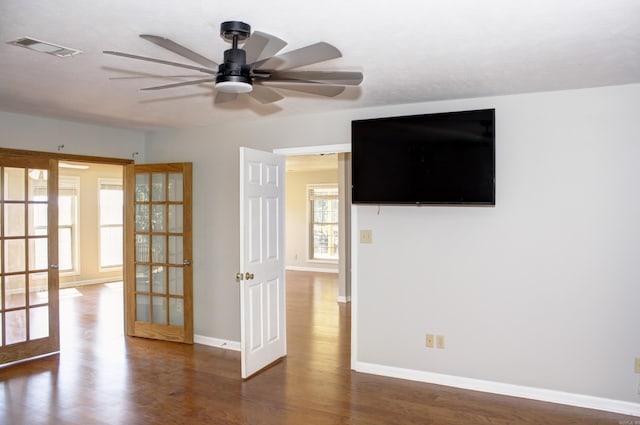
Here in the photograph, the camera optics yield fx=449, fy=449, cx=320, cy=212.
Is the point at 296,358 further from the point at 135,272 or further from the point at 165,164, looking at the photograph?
the point at 165,164

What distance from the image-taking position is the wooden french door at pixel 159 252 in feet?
16.8

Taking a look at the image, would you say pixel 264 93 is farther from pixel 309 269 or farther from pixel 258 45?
pixel 309 269

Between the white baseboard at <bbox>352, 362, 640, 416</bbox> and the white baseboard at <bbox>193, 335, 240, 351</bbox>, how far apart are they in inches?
55.9

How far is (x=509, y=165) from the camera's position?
371 centimetres

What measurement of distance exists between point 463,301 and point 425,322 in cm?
39

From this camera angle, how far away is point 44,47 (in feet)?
8.28

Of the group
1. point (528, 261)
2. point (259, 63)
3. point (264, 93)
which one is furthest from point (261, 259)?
point (259, 63)

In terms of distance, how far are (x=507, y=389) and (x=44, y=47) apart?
409 centimetres

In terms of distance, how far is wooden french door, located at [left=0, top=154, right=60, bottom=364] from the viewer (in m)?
4.40

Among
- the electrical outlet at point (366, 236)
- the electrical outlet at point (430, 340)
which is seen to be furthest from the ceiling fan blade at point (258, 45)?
the electrical outlet at point (430, 340)

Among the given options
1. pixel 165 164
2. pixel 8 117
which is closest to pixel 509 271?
pixel 165 164

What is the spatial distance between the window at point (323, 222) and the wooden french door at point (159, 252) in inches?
235

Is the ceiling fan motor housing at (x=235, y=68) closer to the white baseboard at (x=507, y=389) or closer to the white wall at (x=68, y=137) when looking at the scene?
the white baseboard at (x=507, y=389)

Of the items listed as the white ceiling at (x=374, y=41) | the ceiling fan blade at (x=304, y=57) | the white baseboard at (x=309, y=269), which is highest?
the white ceiling at (x=374, y=41)
